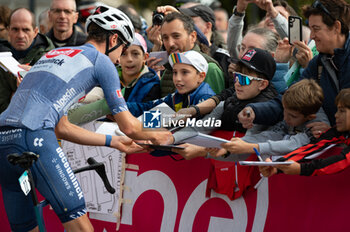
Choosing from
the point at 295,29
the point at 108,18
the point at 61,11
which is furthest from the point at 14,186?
the point at 61,11

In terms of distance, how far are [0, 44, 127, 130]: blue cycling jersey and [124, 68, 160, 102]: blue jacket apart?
1.74 meters

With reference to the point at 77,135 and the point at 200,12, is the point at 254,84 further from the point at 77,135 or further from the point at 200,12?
the point at 200,12

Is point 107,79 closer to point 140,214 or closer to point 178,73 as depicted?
point 178,73

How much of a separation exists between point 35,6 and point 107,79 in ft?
27.3

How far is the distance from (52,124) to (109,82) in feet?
1.85

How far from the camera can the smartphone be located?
18.2 ft

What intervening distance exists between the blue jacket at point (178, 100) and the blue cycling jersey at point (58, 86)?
1158mm

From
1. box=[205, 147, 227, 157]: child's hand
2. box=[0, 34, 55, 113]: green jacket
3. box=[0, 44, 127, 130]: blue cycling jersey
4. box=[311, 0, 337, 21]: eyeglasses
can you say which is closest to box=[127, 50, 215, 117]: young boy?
box=[205, 147, 227, 157]: child's hand

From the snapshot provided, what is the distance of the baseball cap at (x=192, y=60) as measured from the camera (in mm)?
5805

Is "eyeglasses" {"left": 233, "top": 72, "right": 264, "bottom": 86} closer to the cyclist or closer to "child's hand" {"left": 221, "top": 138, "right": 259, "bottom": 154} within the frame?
"child's hand" {"left": 221, "top": 138, "right": 259, "bottom": 154}

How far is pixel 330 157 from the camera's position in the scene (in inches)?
164

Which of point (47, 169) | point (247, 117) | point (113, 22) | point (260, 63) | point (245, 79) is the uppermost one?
point (113, 22)

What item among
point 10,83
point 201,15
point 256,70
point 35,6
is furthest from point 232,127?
point 35,6

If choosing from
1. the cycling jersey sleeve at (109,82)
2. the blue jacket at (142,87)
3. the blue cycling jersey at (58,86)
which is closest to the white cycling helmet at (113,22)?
the blue cycling jersey at (58,86)
